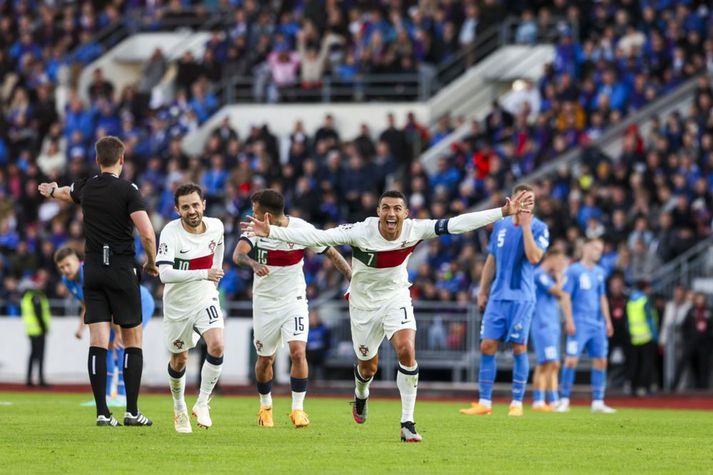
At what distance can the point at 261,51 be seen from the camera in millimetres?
37812

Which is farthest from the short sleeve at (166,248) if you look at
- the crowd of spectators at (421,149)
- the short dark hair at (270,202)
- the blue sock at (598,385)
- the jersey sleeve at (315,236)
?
the crowd of spectators at (421,149)

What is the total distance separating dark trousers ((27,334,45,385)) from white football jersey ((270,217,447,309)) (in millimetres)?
15172

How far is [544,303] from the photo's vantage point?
2077 cm

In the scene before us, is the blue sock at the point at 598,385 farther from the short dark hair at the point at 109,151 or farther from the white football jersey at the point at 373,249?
the short dark hair at the point at 109,151

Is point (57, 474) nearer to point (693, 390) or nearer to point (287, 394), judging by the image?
point (287, 394)

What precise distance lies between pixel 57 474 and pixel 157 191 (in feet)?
80.5

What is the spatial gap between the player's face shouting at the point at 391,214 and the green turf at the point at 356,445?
193 cm

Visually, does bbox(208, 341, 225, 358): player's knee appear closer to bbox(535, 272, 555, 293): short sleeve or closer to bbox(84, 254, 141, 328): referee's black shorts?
bbox(84, 254, 141, 328): referee's black shorts

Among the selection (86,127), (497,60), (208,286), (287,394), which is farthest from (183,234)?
(86,127)

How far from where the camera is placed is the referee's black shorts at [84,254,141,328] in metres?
14.0

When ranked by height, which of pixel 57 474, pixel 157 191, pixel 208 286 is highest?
pixel 157 191

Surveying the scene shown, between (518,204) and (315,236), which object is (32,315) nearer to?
(315,236)

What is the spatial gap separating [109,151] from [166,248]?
107cm

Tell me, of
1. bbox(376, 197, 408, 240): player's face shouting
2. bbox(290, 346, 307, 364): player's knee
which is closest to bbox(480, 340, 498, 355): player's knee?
bbox(290, 346, 307, 364): player's knee
